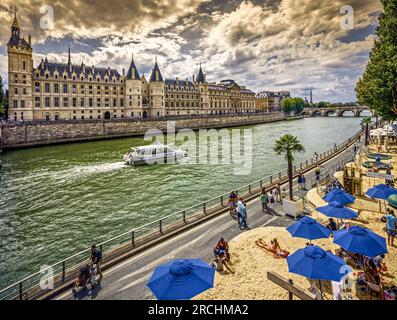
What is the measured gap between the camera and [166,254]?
11.6 m

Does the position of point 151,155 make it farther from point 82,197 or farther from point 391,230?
point 391,230

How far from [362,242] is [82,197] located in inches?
878

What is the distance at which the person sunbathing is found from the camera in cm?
1106

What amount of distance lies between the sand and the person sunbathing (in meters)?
0.21

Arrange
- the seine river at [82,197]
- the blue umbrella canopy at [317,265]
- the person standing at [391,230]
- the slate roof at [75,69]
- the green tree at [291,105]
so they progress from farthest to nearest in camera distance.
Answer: the green tree at [291,105] → the slate roof at [75,69] → the seine river at [82,197] → the person standing at [391,230] → the blue umbrella canopy at [317,265]

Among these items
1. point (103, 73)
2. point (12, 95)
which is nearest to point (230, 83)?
point (103, 73)

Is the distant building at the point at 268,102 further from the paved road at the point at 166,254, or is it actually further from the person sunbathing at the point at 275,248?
the person sunbathing at the point at 275,248

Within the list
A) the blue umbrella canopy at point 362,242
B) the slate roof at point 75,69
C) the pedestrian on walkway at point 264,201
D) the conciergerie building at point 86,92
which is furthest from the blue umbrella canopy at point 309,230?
the slate roof at point 75,69

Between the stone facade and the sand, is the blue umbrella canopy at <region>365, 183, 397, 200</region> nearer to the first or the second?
the sand

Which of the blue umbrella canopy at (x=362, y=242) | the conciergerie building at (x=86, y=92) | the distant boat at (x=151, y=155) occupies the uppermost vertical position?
the conciergerie building at (x=86, y=92)

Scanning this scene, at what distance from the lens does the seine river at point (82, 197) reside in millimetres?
15008

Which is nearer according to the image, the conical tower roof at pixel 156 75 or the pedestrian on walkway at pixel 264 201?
the pedestrian on walkway at pixel 264 201

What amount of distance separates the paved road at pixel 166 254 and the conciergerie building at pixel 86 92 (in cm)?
7509

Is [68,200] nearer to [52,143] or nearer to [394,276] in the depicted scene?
[394,276]
